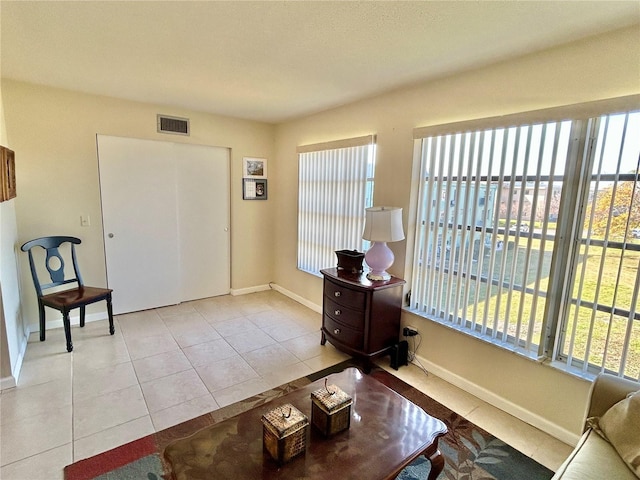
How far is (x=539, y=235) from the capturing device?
2045 millimetres

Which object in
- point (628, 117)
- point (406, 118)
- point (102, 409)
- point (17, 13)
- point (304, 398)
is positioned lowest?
point (102, 409)

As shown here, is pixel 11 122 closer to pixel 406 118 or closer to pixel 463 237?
pixel 406 118

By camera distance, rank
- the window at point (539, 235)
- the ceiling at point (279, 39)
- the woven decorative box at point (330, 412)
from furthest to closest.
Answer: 1. the window at point (539, 235)
2. the ceiling at point (279, 39)
3. the woven decorative box at point (330, 412)

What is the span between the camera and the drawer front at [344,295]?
8.61 feet

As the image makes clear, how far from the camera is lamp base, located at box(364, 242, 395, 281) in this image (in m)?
2.74

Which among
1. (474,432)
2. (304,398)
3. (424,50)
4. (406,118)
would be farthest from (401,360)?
(424,50)

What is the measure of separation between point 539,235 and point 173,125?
3.76 metres

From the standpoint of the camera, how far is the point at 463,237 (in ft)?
7.89

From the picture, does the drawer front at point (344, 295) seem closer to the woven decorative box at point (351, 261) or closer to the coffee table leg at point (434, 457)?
the woven decorative box at point (351, 261)

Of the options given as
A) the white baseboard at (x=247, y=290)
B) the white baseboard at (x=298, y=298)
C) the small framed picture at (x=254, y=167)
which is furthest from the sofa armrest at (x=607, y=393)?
the small framed picture at (x=254, y=167)

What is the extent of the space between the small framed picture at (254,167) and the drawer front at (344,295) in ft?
7.10

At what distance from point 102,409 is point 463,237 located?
2.80 m

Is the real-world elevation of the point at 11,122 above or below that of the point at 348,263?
above

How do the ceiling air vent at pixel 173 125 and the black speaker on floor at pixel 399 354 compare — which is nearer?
the black speaker on floor at pixel 399 354
